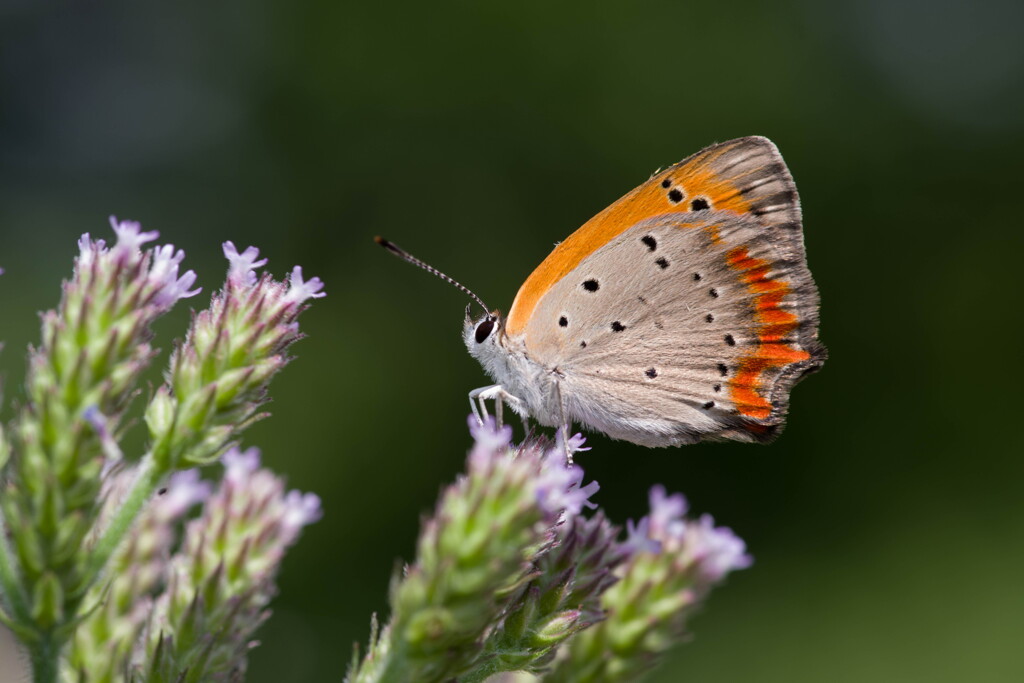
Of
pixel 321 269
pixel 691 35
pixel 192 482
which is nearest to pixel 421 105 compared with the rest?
pixel 321 269

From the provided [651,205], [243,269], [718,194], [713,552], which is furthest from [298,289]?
[718,194]

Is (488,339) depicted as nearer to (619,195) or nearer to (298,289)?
(298,289)

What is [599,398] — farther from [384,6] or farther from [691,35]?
[384,6]

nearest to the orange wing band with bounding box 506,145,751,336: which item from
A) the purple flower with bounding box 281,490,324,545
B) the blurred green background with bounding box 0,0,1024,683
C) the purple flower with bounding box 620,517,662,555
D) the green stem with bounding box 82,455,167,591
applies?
the purple flower with bounding box 620,517,662,555

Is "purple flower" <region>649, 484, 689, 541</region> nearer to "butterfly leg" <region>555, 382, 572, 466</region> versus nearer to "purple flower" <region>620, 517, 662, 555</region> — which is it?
"purple flower" <region>620, 517, 662, 555</region>

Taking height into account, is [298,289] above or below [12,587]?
above

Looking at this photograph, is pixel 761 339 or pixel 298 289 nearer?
pixel 298 289
